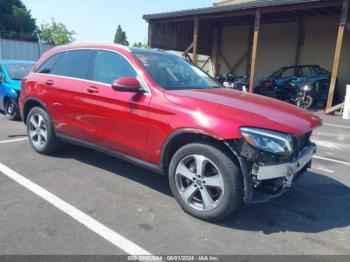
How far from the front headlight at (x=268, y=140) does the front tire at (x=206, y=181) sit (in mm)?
298

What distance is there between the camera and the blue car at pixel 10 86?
788cm

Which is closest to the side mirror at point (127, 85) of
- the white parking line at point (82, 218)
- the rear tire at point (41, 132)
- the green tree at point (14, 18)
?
the white parking line at point (82, 218)

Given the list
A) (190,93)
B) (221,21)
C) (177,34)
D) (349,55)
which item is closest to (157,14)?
(177,34)

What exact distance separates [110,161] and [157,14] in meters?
13.0

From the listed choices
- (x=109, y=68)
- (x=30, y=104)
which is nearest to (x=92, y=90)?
(x=109, y=68)

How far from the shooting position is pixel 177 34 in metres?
18.6

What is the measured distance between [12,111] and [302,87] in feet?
34.6

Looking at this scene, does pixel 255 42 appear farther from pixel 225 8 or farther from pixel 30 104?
pixel 30 104

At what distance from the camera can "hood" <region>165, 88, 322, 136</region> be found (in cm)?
309

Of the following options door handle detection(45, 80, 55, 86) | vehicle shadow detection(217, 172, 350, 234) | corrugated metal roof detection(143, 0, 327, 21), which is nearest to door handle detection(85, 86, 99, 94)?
door handle detection(45, 80, 55, 86)

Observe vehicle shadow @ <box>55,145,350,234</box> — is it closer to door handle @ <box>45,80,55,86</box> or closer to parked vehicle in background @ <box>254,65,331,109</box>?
door handle @ <box>45,80,55,86</box>

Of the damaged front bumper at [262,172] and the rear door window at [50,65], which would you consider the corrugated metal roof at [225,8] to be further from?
the damaged front bumper at [262,172]

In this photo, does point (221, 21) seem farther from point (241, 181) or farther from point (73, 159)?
point (241, 181)

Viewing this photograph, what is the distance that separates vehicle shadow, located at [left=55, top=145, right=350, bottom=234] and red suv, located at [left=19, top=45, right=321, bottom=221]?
38 cm
